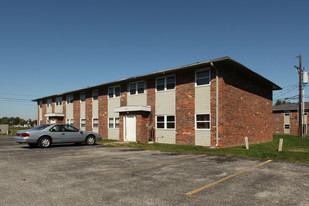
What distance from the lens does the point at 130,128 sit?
→ 1992cm

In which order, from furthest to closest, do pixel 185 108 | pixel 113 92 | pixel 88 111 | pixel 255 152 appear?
pixel 88 111, pixel 113 92, pixel 185 108, pixel 255 152

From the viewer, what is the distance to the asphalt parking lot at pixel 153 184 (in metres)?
4.70

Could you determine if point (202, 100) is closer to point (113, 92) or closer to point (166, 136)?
Answer: point (166, 136)

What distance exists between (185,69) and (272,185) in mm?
11877

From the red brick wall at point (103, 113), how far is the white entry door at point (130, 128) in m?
4.89

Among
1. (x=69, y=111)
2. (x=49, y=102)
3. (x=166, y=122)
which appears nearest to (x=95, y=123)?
(x=69, y=111)

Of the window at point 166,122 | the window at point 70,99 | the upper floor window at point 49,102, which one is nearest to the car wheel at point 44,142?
the window at point 166,122

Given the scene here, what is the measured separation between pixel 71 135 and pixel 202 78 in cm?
989

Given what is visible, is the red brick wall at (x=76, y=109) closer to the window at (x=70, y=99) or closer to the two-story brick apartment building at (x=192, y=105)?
the window at (x=70, y=99)

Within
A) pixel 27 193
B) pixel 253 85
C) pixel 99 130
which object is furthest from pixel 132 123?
pixel 27 193

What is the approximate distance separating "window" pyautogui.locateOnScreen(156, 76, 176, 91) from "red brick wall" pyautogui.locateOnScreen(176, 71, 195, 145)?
0.60 metres

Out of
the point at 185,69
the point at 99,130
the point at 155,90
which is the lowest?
the point at 99,130

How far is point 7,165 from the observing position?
8422mm

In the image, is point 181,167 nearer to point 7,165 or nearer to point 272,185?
point 272,185
